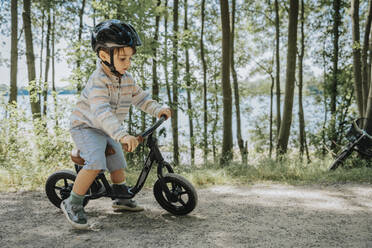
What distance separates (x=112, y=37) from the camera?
2.64 metres

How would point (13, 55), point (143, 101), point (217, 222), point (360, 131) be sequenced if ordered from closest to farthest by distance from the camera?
1. point (217, 222)
2. point (143, 101)
3. point (360, 131)
4. point (13, 55)

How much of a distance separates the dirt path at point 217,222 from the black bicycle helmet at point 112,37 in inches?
57.7

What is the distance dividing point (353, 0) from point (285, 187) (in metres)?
4.58

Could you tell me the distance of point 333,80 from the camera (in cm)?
1154

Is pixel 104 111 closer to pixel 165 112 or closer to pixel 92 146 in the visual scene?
pixel 92 146

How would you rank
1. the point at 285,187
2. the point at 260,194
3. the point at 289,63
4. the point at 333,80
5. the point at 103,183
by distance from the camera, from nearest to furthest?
the point at 103,183
the point at 260,194
the point at 285,187
the point at 289,63
the point at 333,80

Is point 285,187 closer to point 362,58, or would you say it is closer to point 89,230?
point 89,230

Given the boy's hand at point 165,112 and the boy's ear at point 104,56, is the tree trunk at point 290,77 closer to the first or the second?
the boy's hand at point 165,112

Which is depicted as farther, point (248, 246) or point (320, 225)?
point (320, 225)

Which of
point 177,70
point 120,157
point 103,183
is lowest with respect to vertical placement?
point 103,183

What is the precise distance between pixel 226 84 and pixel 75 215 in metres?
4.68

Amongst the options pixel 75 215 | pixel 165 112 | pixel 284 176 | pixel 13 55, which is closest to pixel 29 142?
pixel 13 55

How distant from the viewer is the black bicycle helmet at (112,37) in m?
2.64

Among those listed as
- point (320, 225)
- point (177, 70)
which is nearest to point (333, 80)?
point (177, 70)
